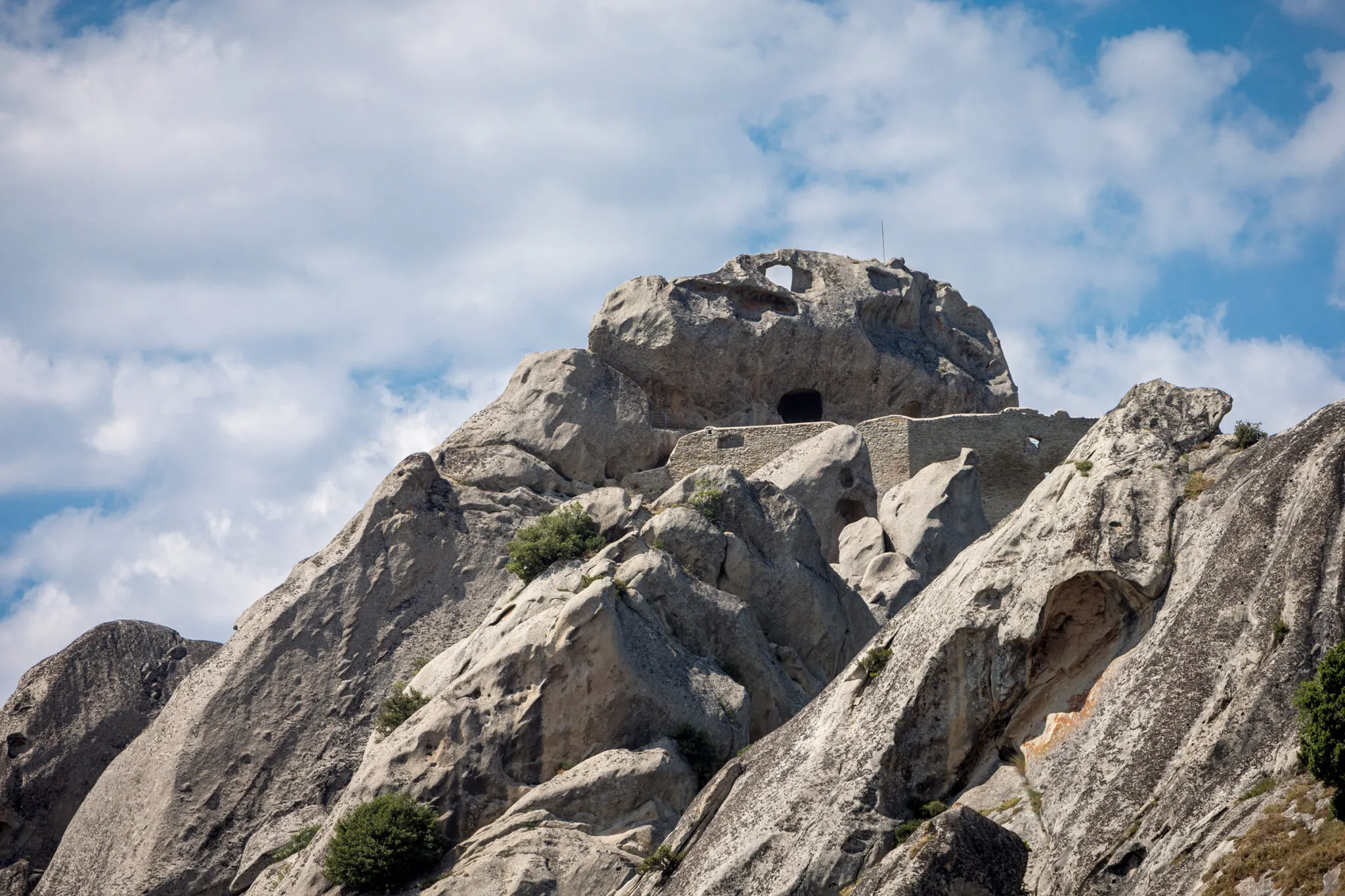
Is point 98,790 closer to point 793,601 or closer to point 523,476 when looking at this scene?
point 523,476

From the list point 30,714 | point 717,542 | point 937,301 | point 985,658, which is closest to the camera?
point 985,658

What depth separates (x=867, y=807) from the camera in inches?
961

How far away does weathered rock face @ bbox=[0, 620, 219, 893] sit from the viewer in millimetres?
41031

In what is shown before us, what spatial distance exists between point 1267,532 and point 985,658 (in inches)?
194

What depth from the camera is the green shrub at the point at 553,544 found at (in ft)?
122

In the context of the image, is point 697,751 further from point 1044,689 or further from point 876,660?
point 1044,689

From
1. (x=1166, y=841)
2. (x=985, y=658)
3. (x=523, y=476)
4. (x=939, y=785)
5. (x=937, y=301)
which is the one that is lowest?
(x=1166, y=841)

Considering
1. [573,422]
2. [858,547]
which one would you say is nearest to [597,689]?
[858,547]

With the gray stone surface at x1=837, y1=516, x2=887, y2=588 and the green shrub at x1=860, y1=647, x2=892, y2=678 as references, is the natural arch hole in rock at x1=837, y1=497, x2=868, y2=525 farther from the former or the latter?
the green shrub at x1=860, y1=647, x2=892, y2=678

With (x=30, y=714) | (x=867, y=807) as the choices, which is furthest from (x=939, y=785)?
(x=30, y=714)

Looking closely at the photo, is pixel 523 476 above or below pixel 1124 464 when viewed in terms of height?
above

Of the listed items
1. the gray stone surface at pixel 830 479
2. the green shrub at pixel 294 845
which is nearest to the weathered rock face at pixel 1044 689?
the green shrub at pixel 294 845

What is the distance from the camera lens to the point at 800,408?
59.0 meters

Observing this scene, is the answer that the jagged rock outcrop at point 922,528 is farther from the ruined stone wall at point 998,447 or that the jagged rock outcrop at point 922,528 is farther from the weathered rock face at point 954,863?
the weathered rock face at point 954,863
